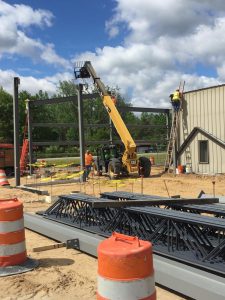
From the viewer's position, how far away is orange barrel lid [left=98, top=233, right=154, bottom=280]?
4.05m

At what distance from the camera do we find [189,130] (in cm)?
2561

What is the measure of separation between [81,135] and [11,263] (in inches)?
657

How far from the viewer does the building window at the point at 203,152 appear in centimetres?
2425

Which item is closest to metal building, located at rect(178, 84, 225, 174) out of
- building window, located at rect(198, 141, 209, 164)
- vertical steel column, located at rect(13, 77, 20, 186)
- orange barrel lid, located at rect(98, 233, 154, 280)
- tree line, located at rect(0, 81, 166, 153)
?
building window, located at rect(198, 141, 209, 164)

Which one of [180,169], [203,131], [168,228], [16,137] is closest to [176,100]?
[203,131]

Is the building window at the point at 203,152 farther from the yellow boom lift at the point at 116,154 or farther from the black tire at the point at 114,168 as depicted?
the black tire at the point at 114,168

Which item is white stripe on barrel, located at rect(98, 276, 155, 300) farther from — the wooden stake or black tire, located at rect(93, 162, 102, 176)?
black tire, located at rect(93, 162, 102, 176)

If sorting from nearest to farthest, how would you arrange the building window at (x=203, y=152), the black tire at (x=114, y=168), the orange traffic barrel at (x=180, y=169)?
the black tire at (x=114, y=168), the building window at (x=203, y=152), the orange traffic barrel at (x=180, y=169)

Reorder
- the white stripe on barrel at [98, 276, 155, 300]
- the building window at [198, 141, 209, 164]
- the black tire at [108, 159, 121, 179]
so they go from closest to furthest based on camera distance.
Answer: the white stripe on barrel at [98, 276, 155, 300], the black tire at [108, 159, 121, 179], the building window at [198, 141, 209, 164]

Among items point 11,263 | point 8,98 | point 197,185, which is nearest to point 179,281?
point 11,263

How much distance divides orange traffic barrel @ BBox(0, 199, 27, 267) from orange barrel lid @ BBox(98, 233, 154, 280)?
11.1ft

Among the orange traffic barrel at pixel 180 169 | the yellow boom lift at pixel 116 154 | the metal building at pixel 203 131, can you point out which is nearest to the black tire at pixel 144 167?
the yellow boom lift at pixel 116 154

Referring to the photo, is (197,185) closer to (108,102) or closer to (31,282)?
(108,102)

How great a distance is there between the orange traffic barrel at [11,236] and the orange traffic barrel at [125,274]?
3.42m
